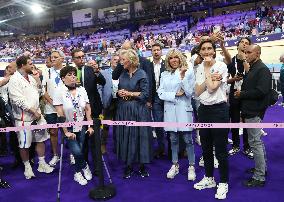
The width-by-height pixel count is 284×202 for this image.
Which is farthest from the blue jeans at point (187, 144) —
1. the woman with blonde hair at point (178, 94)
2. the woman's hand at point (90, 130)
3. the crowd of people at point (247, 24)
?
the crowd of people at point (247, 24)

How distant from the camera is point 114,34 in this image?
1206 inches

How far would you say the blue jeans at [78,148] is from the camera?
408 centimetres

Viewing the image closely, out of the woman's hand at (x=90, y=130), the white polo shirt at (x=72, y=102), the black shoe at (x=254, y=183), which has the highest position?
the white polo shirt at (x=72, y=102)

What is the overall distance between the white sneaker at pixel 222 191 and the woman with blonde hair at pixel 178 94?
1.77 feet

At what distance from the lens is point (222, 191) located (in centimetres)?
360

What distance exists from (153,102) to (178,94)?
793mm

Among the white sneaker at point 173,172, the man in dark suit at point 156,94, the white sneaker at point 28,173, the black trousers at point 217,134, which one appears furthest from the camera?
the man in dark suit at point 156,94

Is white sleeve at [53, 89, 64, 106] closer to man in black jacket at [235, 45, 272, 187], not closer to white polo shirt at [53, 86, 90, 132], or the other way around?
white polo shirt at [53, 86, 90, 132]

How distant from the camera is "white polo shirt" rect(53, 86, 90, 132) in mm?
4055

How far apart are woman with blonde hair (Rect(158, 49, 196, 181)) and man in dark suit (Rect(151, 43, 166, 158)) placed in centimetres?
47

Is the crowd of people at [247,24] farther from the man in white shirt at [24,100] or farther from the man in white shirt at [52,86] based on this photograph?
the man in white shirt at [24,100]

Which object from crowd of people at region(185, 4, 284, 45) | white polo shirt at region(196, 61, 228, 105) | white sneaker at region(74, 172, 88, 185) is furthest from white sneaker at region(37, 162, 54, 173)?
crowd of people at region(185, 4, 284, 45)

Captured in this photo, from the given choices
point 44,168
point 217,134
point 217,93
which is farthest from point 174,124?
point 44,168

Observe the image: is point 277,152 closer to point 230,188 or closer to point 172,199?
point 230,188
